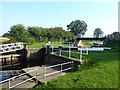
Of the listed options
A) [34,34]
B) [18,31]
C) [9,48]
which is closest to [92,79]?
[9,48]

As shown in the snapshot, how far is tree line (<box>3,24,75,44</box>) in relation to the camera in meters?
46.1

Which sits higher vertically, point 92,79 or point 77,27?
point 77,27

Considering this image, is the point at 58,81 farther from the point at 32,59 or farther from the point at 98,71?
the point at 32,59

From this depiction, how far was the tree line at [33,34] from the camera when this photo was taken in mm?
46075

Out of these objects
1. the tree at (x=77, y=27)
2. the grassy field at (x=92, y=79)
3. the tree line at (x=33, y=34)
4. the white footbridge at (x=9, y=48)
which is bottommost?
the grassy field at (x=92, y=79)

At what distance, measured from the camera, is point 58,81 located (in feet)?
38.3

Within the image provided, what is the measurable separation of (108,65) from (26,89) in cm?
560

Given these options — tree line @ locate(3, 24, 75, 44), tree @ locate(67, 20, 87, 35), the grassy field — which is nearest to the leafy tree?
tree line @ locate(3, 24, 75, 44)

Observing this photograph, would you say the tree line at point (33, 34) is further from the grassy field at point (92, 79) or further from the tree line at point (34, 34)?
the grassy field at point (92, 79)

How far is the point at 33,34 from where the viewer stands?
58688 millimetres

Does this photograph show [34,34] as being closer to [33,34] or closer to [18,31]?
[33,34]

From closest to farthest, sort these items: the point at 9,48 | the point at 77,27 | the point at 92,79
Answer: the point at 92,79 → the point at 9,48 → the point at 77,27

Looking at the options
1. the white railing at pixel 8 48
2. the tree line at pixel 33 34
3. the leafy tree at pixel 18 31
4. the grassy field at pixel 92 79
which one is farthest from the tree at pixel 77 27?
the grassy field at pixel 92 79

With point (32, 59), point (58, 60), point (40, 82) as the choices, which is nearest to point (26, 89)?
point (40, 82)
